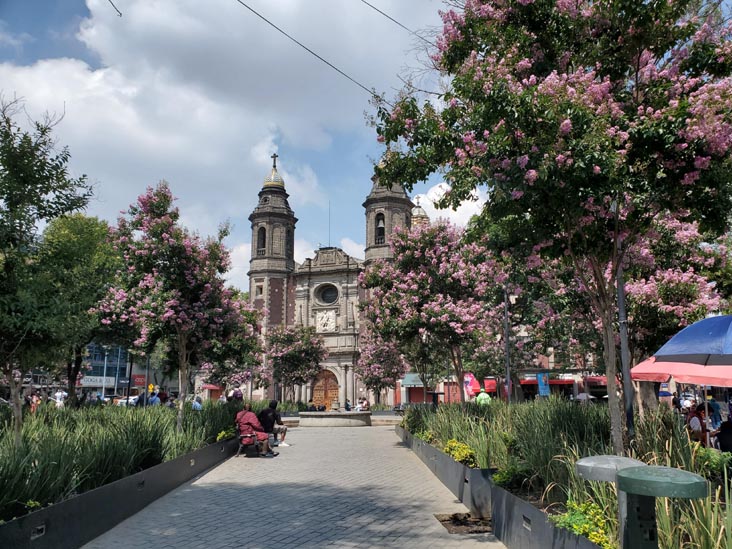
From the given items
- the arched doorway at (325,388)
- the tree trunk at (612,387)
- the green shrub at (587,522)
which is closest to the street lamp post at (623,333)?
the tree trunk at (612,387)

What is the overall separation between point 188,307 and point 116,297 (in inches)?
69.2

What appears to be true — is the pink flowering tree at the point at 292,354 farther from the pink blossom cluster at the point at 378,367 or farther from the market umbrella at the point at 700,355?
the market umbrella at the point at 700,355

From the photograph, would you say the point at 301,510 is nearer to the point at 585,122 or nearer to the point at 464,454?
the point at 464,454

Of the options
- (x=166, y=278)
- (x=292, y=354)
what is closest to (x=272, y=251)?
(x=292, y=354)

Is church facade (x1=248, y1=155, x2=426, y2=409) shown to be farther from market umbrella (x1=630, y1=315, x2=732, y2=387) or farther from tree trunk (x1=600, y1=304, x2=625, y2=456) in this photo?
tree trunk (x1=600, y1=304, x2=625, y2=456)

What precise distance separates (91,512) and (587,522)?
508 cm

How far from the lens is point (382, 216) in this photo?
→ 53.1 meters

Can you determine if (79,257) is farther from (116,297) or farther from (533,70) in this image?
(533,70)

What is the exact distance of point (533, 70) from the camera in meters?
7.42

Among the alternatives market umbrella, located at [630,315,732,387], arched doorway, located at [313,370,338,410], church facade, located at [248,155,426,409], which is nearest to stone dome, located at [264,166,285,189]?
church facade, located at [248,155,426,409]

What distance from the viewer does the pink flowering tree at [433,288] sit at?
15883mm

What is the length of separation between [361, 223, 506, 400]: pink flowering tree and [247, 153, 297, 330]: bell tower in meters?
37.3

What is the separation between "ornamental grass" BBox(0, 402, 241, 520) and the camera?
17.4 ft

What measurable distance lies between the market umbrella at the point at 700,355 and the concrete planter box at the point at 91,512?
7.28m
